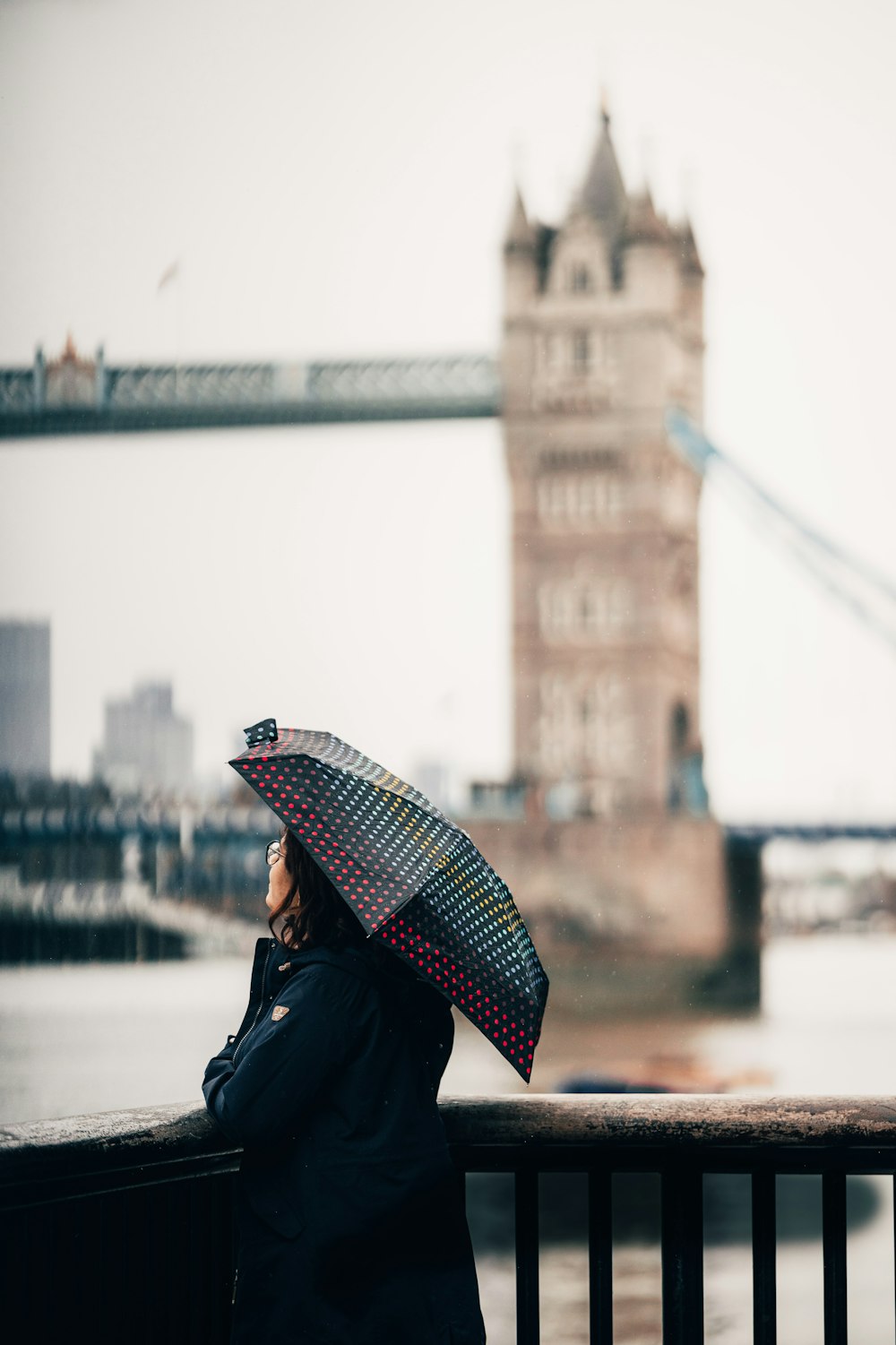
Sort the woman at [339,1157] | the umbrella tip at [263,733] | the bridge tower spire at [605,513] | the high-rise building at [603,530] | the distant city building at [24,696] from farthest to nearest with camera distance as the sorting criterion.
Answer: the distant city building at [24,696], the bridge tower spire at [605,513], the high-rise building at [603,530], the umbrella tip at [263,733], the woman at [339,1157]

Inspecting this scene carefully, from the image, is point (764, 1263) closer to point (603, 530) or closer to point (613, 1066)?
point (613, 1066)

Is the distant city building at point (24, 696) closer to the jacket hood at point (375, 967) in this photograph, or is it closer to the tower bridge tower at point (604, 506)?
the tower bridge tower at point (604, 506)

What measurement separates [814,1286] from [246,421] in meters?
30.7

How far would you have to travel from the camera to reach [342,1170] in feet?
5.13

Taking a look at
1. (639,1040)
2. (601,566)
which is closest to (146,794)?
(601,566)

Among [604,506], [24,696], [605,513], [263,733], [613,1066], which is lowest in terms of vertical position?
[613,1066]

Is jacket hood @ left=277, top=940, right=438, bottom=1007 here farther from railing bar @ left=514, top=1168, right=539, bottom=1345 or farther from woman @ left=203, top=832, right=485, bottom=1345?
railing bar @ left=514, top=1168, right=539, bottom=1345

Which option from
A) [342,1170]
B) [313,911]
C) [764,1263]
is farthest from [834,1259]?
[313,911]

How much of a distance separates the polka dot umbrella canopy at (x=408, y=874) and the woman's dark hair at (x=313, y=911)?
1.8 inches

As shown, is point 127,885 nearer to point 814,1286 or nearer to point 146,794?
→ point 146,794

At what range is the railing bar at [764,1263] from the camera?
6.04ft

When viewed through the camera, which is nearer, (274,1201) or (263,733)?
(274,1201)

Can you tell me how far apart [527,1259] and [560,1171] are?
137 millimetres

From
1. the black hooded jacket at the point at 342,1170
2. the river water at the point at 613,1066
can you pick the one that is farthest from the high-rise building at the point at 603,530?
the black hooded jacket at the point at 342,1170
